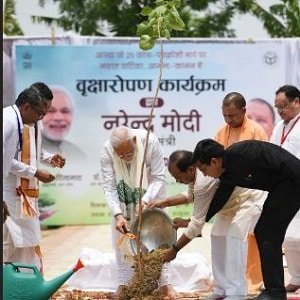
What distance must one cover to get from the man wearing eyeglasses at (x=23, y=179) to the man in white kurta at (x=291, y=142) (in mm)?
1885

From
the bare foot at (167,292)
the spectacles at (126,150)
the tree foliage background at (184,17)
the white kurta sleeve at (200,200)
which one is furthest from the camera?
the tree foliage background at (184,17)

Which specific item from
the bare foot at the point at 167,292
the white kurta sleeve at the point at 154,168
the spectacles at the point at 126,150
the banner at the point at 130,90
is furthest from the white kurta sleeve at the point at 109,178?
the banner at the point at 130,90

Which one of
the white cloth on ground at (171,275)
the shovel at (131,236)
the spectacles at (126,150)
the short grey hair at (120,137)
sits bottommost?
the white cloth on ground at (171,275)

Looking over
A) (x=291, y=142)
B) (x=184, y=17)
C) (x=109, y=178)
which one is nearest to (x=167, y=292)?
(x=109, y=178)

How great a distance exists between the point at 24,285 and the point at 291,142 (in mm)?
2673

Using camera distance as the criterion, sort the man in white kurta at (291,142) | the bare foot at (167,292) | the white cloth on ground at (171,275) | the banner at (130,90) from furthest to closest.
Answer: the banner at (130,90) → the white cloth on ground at (171,275) → the man in white kurta at (291,142) → the bare foot at (167,292)

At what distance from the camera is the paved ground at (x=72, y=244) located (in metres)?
11.7

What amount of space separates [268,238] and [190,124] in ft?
27.0

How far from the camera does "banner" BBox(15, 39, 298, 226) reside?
611 inches

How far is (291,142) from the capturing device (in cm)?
891

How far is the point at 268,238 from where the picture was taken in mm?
7523

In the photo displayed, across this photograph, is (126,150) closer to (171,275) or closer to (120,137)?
(120,137)

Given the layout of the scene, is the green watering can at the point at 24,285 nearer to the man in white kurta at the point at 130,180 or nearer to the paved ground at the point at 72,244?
the man in white kurta at the point at 130,180

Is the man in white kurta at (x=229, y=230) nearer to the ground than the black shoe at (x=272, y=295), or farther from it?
farther from it
